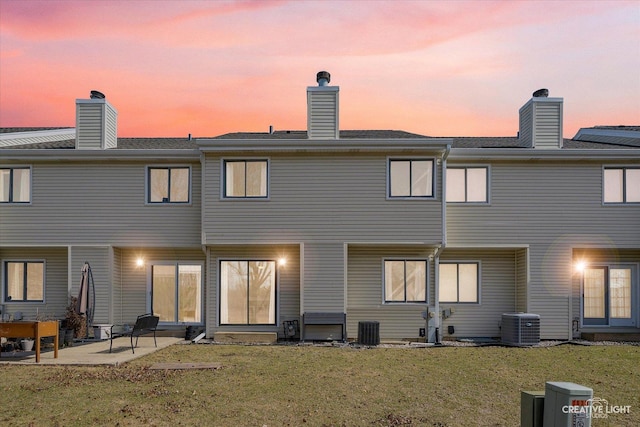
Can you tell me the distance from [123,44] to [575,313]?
16.3 meters

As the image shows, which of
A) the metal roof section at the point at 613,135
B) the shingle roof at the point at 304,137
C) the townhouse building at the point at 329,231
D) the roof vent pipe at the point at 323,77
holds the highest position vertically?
the roof vent pipe at the point at 323,77

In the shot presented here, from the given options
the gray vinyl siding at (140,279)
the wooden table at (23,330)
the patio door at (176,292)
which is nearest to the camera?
the wooden table at (23,330)

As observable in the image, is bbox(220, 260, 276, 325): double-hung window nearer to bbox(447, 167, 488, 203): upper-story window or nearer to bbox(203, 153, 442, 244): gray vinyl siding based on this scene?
bbox(203, 153, 442, 244): gray vinyl siding

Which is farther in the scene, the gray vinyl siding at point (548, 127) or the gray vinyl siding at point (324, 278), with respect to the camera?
the gray vinyl siding at point (548, 127)

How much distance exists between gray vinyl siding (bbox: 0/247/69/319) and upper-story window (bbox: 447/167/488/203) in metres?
12.2

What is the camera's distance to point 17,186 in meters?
17.2

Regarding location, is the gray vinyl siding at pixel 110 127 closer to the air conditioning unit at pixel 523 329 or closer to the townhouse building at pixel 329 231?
the townhouse building at pixel 329 231

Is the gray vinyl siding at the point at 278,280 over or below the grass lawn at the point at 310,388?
over

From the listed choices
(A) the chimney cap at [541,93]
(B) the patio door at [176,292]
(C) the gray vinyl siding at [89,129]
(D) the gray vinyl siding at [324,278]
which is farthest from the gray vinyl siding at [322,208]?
(A) the chimney cap at [541,93]

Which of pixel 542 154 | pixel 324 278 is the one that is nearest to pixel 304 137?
pixel 324 278

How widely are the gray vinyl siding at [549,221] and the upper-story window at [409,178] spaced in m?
1.27

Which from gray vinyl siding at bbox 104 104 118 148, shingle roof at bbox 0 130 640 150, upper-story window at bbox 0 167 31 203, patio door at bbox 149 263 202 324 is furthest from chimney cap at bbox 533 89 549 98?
upper-story window at bbox 0 167 31 203

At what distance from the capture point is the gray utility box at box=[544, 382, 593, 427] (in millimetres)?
5648

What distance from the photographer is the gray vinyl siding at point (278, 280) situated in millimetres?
16562
